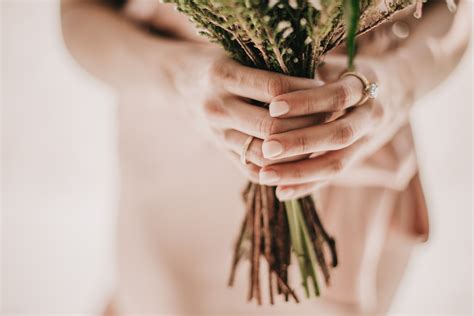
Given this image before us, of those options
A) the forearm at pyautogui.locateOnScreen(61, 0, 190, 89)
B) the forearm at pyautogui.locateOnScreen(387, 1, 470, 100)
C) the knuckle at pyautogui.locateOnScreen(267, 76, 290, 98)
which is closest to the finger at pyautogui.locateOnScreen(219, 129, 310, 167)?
the knuckle at pyautogui.locateOnScreen(267, 76, 290, 98)

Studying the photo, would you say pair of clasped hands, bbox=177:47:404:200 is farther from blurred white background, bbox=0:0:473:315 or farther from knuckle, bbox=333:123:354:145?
blurred white background, bbox=0:0:473:315

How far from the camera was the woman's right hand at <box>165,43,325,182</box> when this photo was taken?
2.29ft

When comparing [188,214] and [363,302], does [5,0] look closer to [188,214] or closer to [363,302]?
[188,214]

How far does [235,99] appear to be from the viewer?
766 mm

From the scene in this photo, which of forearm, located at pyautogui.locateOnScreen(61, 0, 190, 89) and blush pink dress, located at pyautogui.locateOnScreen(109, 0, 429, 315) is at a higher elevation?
forearm, located at pyautogui.locateOnScreen(61, 0, 190, 89)

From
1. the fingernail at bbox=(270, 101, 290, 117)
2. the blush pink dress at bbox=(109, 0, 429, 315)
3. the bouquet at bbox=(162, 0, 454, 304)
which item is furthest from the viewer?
the blush pink dress at bbox=(109, 0, 429, 315)

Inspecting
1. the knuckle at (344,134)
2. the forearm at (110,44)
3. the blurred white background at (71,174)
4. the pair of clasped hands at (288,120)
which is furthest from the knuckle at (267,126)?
the blurred white background at (71,174)

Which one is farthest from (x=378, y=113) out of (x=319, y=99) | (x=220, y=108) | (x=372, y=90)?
(x=220, y=108)

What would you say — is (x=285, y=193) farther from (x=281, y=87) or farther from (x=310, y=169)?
(x=281, y=87)

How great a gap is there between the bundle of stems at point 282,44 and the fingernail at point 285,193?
0.25 ft

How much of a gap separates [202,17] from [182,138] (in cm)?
73

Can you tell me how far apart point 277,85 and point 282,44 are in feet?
0.22

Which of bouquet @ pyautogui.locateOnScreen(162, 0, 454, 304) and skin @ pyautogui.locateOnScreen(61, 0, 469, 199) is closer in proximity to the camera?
bouquet @ pyautogui.locateOnScreen(162, 0, 454, 304)

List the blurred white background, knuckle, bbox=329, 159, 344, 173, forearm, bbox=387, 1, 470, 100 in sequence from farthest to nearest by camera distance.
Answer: the blurred white background < forearm, bbox=387, 1, 470, 100 < knuckle, bbox=329, 159, 344, 173
